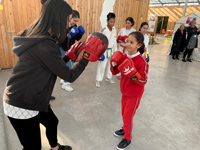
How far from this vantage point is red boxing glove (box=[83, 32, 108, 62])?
1148 millimetres

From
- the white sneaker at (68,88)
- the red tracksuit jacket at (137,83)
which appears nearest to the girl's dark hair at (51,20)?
the red tracksuit jacket at (137,83)

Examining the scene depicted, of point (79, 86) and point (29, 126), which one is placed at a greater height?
point (29, 126)

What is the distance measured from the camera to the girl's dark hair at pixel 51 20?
0.88 metres

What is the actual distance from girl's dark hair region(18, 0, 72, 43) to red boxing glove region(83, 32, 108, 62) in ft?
0.91

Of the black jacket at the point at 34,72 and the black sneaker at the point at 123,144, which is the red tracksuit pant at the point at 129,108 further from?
the black jacket at the point at 34,72

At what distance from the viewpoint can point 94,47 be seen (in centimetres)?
118

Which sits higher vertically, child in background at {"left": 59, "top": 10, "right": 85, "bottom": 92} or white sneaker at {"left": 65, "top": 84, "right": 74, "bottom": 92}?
child in background at {"left": 59, "top": 10, "right": 85, "bottom": 92}

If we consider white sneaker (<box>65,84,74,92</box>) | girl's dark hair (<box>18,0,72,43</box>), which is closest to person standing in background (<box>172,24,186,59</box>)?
white sneaker (<box>65,84,74,92</box>)

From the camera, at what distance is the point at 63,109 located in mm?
2400

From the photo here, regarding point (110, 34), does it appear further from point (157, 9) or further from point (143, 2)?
point (157, 9)

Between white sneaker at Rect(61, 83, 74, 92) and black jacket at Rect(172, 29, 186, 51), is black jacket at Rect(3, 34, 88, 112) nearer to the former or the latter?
white sneaker at Rect(61, 83, 74, 92)

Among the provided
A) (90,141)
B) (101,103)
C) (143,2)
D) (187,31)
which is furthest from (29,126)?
(143,2)

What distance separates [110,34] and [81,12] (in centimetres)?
217

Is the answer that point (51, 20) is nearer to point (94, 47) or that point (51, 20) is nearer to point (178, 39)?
point (94, 47)
